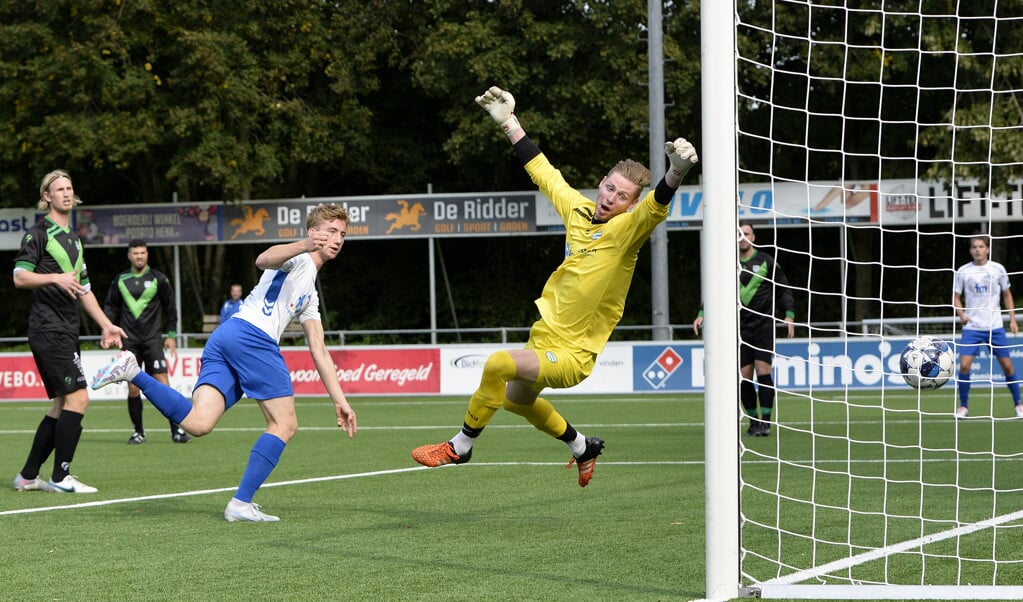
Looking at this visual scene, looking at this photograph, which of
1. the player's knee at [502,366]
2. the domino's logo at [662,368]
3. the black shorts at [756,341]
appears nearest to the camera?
the player's knee at [502,366]

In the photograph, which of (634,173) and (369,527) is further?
(369,527)

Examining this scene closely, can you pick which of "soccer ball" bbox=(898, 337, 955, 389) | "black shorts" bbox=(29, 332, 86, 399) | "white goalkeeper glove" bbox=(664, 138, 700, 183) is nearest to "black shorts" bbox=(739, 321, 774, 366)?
"soccer ball" bbox=(898, 337, 955, 389)

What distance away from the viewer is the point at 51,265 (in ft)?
27.5

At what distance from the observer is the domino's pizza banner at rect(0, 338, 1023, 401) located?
18.4 metres

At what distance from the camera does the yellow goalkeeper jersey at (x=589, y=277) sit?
6367mm

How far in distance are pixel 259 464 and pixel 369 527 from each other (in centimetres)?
75

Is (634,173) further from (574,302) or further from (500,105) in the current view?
(500,105)

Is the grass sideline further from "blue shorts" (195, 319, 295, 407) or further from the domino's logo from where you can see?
the domino's logo

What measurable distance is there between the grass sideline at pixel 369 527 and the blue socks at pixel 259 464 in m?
0.22

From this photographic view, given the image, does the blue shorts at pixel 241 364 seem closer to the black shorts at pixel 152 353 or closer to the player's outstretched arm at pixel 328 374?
the player's outstretched arm at pixel 328 374

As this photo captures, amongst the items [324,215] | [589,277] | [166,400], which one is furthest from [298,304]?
[589,277]

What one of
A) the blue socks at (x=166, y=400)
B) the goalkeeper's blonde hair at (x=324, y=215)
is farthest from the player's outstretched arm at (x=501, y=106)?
the blue socks at (x=166, y=400)

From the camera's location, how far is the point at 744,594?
4.66 meters

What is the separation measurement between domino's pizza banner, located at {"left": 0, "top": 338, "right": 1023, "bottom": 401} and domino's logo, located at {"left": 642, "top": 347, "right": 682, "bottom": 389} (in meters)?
0.02
